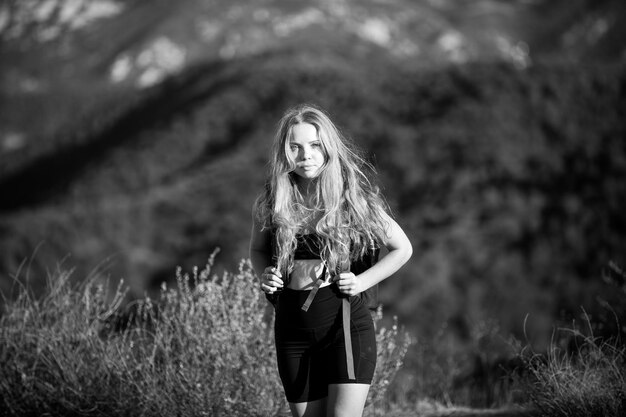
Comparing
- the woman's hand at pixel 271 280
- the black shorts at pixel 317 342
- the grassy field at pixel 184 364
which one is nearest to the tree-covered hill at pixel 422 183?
the grassy field at pixel 184 364

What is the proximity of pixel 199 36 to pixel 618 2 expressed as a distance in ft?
184

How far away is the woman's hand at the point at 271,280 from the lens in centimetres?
253

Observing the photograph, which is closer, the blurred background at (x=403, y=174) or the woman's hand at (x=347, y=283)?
the woman's hand at (x=347, y=283)

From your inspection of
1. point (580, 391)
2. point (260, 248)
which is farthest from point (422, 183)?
point (260, 248)

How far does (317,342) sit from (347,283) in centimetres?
25

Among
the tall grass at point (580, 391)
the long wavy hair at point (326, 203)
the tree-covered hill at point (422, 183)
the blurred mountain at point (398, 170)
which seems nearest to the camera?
the long wavy hair at point (326, 203)

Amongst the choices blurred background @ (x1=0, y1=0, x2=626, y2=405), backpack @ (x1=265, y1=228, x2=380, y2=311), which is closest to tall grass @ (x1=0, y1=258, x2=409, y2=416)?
backpack @ (x1=265, y1=228, x2=380, y2=311)

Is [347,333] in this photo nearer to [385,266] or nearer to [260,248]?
[385,266]

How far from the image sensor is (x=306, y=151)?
267 cm

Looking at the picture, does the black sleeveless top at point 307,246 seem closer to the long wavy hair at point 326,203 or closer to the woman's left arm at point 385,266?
the long wavy hair at point 326,203

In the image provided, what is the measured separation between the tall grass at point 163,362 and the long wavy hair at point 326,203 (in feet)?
3.28

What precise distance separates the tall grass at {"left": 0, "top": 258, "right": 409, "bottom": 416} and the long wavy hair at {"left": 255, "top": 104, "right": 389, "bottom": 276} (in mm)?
999

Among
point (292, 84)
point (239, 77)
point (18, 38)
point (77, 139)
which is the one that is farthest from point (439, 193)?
point (18, 38)

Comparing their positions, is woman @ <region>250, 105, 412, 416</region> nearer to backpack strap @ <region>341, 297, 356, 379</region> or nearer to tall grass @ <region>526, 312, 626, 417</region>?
backpack strap @ <region>341, 297, 356, 379</region>
